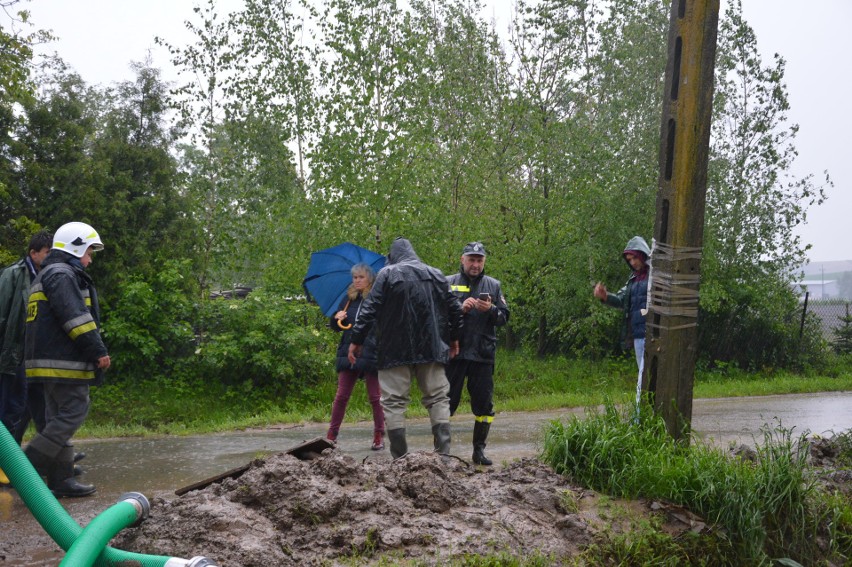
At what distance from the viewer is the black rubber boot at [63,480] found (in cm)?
688

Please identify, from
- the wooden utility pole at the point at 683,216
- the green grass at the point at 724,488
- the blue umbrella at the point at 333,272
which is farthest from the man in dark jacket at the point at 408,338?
the blue umbrella at the point at 333,272

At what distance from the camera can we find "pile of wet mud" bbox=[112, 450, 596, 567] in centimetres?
466

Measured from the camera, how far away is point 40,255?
25.7ft

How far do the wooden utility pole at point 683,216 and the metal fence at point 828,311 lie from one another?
704 inches

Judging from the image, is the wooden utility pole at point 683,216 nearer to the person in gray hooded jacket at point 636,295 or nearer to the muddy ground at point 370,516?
the muddy ground at point 370,516

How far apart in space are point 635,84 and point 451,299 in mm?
14614

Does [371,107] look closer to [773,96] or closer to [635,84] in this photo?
[635,84]

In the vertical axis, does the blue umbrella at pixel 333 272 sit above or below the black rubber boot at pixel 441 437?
above

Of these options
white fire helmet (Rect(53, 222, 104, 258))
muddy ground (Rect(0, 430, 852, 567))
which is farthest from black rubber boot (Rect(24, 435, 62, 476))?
white fire helmet (Rect(53, 222, 104, 258))

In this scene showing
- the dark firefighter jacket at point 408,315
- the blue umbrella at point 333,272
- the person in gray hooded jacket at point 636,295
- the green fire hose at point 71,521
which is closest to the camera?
the green fire hose at point 71,521

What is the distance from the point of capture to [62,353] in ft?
22.7

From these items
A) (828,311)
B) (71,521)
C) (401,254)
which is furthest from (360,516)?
(828,311)

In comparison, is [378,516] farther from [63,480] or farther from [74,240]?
[74,240]

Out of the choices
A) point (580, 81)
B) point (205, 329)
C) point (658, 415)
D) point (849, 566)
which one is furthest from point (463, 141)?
point (849, 566)
